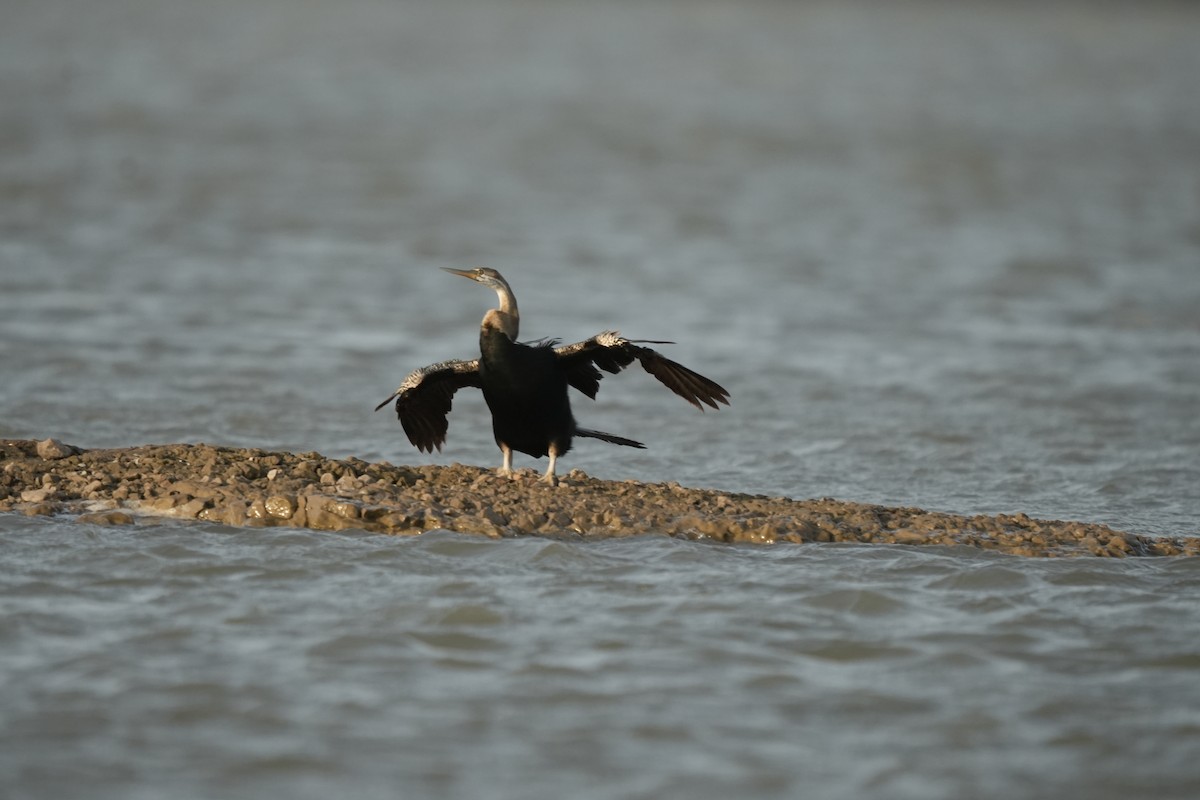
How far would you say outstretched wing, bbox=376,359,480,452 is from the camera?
898cm

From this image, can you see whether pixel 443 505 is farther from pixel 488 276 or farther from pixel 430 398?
pixel 488 276

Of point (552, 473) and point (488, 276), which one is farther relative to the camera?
point (488, 276)

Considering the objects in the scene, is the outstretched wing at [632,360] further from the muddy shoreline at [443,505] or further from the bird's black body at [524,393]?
the muddy shoreline at [443,505]

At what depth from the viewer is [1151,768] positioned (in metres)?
5.90

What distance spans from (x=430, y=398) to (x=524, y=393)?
3.17 feet

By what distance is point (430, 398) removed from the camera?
923 cm

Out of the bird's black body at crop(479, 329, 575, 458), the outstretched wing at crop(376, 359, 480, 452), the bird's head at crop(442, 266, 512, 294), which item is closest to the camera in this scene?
the bird's black body at crop(479, 329, 575, 458)

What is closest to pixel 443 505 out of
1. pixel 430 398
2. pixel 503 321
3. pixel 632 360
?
pixel 503 321

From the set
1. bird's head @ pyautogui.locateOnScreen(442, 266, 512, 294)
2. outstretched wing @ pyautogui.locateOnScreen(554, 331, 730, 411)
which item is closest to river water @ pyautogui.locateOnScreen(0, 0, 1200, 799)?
outstretched wing @ pyautogui.locateOnScreen(554, 331, 730, 411)

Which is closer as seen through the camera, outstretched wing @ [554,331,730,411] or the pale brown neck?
the pale brown neck

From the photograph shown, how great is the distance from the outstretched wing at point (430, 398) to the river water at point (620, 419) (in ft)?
4.43

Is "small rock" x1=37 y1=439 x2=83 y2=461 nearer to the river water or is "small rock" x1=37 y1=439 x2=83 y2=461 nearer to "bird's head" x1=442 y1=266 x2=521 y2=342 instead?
the river water

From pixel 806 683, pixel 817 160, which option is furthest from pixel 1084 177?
pixel 806 683

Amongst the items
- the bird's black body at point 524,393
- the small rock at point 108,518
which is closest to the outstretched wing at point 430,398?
the bird's black body at point 524,393
